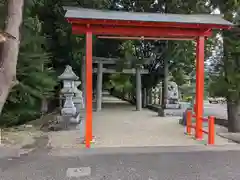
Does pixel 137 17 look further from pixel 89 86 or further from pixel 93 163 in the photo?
pixel 93 163

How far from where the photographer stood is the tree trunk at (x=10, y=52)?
5.30 metres

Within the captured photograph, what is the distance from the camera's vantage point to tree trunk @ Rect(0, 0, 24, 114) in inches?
209

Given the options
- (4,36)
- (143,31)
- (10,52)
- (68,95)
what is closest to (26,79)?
A: (68,95)

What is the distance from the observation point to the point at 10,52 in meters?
5.37

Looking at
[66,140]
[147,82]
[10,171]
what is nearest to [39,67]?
[66,140]

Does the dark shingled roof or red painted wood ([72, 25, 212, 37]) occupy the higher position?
the dark shingled roof

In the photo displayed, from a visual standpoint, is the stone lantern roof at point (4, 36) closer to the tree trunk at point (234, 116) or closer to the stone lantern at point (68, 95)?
the stone lantern at point (68, 95)

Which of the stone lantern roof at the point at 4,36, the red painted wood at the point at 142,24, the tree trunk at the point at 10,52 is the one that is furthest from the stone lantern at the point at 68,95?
the red painted wood at the point at 142,24

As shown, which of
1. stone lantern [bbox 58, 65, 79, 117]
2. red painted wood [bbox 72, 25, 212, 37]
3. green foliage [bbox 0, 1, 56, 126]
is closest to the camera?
red painted wood [bbox 72, 25, 212, 37]

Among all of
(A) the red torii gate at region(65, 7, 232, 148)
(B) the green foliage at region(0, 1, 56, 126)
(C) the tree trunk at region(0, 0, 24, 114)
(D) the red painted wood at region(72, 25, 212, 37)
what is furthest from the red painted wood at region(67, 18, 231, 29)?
(B) the green foliage at region(0, 1, 56, 126)

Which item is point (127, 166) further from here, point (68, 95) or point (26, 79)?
point (68, 95)

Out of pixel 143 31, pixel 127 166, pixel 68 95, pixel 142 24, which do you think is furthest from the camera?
pixel 68 95

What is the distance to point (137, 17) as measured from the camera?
5.55 metres

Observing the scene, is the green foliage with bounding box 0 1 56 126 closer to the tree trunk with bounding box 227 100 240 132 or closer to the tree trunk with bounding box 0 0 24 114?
the tree trunk with bounding box 0 0 24 114
